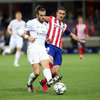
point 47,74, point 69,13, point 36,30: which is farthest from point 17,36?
point 69,13


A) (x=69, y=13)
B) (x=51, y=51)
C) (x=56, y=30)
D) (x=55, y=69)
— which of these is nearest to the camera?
(x=55, y=69)

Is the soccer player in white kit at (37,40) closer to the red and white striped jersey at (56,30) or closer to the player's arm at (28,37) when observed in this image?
the player's arm at (28,37)

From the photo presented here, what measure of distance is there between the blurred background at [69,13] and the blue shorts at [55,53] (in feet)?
63.7

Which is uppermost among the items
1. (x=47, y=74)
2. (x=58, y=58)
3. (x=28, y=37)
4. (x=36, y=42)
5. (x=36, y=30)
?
(x=36, y=30)

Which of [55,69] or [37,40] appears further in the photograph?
[55,69]

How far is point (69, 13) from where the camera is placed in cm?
3106

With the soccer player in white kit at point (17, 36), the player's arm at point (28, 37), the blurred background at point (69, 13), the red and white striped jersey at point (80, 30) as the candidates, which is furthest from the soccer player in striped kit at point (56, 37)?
the blurred background at point (69, 13)

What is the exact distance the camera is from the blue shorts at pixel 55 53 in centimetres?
1084

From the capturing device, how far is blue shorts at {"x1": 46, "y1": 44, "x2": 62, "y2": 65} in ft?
35.6

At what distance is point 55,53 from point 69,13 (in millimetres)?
20375

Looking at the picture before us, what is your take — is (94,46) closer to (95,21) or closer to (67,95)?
(95,21)

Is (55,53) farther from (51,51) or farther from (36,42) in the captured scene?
(36,42)

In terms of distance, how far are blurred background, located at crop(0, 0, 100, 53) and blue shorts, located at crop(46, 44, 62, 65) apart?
63.7 ft

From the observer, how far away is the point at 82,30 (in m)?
25.4
